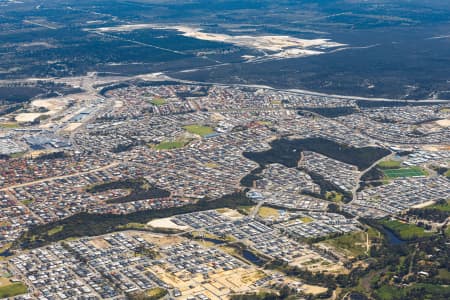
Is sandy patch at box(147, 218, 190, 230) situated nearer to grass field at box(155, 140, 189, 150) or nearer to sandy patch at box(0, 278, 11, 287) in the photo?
sandy patch at box(0, 278, 11, 287)

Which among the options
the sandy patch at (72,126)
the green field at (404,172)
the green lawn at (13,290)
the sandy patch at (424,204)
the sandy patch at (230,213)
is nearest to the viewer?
the green lawn at (13,290)

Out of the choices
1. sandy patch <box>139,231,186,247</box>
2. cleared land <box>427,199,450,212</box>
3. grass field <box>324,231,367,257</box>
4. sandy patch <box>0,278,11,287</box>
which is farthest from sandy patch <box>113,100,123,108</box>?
sandy patch <box>0,278,11,287</box>

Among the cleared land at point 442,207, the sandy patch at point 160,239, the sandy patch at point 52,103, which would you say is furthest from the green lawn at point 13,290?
the sandy patch at point 52,103

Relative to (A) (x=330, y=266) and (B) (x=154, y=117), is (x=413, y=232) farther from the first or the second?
(B) (x=154, y=117)

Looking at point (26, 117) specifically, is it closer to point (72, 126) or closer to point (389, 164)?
point (72, 126)

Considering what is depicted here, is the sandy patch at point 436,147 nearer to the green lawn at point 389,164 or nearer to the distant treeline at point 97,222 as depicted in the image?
the green lawn at point 389,164

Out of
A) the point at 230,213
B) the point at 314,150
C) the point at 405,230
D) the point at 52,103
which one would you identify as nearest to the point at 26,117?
the point at 52,103

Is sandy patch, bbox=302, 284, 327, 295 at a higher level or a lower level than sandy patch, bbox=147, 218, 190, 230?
lower
